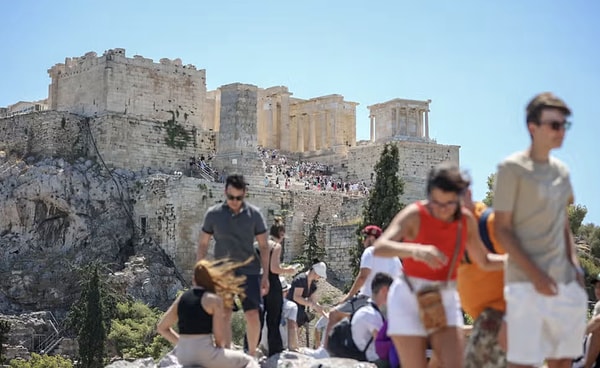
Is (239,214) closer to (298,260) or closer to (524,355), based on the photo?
(524,355)

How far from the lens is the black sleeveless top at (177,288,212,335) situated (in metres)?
8.06

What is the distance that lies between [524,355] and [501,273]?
754 millimetres

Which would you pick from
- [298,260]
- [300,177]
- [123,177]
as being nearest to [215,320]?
[298,260]

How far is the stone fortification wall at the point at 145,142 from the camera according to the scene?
130 feet

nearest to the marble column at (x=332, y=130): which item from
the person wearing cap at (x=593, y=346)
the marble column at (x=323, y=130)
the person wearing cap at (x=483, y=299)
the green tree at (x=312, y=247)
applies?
the marble column at (x=323, y=130)

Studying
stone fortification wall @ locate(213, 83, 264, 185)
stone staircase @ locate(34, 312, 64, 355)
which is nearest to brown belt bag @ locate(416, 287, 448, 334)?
stone staircase @ locate(34, 312, 64, 355)

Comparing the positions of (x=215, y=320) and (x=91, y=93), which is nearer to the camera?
(x=215, y=320)

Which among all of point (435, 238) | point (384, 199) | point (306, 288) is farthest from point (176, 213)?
point (435, 238)

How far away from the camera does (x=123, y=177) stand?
3894 cm

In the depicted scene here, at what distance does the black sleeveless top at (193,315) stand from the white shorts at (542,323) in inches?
102

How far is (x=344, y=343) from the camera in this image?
9258mm

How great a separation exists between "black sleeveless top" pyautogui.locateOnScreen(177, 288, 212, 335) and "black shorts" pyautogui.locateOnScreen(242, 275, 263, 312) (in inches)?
48.9

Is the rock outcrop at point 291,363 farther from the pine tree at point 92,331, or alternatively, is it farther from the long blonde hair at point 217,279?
the pine tree at point 92,331

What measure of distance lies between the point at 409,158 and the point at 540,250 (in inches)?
1618
